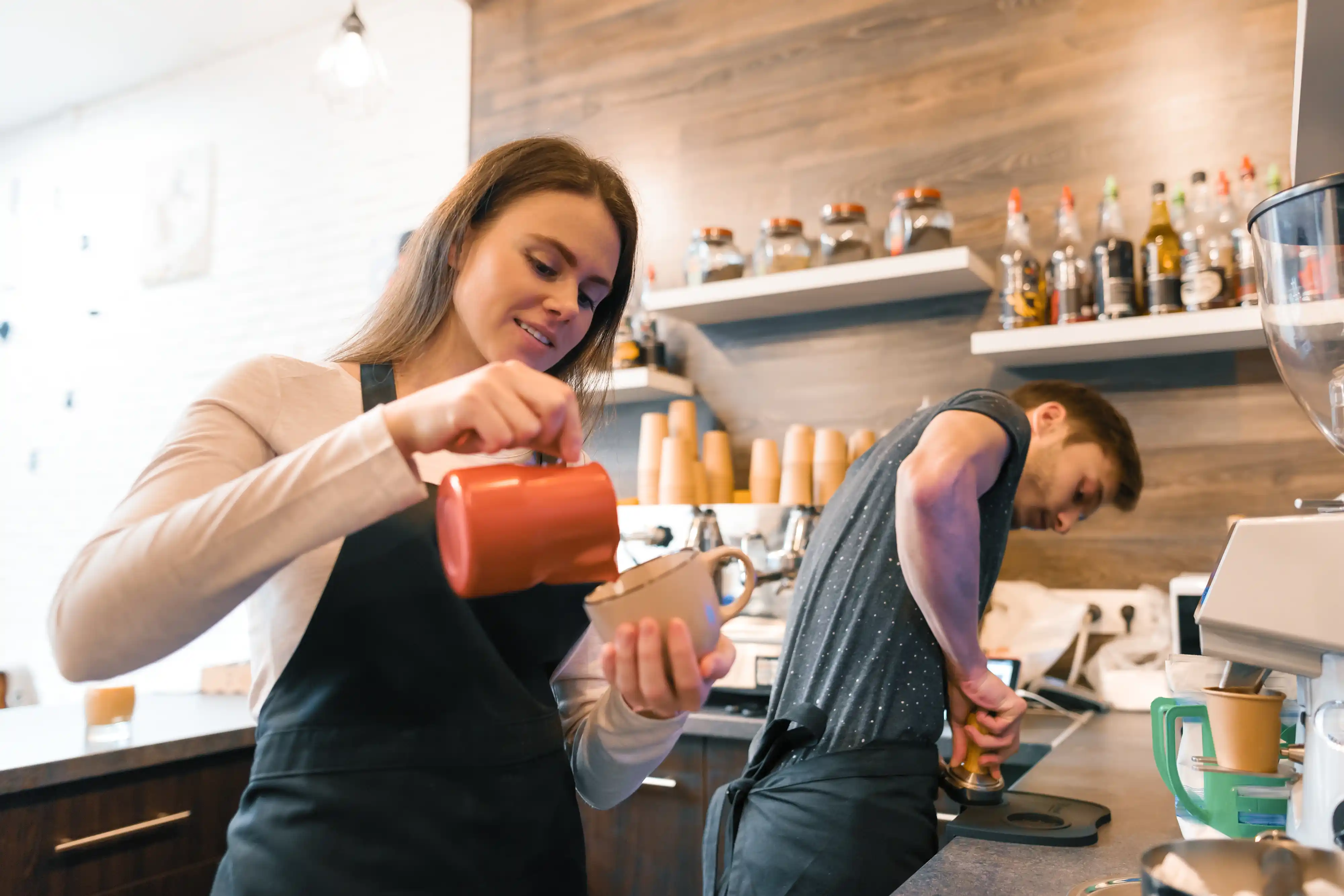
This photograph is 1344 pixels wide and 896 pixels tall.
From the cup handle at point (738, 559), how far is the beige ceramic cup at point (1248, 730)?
455mm

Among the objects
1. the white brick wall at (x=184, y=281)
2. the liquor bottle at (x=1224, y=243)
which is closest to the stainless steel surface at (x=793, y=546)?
the liquor bottle at (x=1224, y=243)

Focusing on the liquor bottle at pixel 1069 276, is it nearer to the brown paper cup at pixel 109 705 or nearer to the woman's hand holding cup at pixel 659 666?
the woman's hand holding cup at pixel 659 666

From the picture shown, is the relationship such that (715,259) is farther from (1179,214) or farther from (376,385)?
(376,385)

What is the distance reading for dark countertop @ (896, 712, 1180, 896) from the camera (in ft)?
2.81

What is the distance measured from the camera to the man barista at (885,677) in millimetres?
1307

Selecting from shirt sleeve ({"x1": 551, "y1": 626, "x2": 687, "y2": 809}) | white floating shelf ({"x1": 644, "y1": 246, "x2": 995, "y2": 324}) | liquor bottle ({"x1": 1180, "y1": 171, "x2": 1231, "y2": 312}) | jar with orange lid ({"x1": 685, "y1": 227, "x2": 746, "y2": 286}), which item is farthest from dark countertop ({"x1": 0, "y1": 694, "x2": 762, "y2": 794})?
liquor bottle ({"x1": 1180, "y1": 171, "x2": 1231, "y2": 312})

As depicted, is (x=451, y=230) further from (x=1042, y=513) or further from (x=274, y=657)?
(x=1042, y=513)

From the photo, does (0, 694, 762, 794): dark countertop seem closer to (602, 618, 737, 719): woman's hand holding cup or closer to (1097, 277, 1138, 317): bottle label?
(602, 618, 737, 719): woman's hand holding cup

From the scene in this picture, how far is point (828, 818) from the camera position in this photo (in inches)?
51.5

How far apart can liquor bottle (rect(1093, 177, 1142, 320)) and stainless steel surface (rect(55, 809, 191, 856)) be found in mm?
2078

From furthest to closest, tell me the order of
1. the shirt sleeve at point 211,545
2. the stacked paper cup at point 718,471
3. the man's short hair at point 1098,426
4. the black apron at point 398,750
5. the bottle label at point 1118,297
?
the stacked paper cup at point 718,471 → the bottle label at point 1118,297 → the man's short hair at point 1098,426 → the black apron at point 398,750 → the shirt sleeve at point 211,545

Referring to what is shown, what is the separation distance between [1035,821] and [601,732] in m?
0.48

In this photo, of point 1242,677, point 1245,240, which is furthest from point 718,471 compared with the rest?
point 1242,677

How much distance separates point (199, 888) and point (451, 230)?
1349mm
